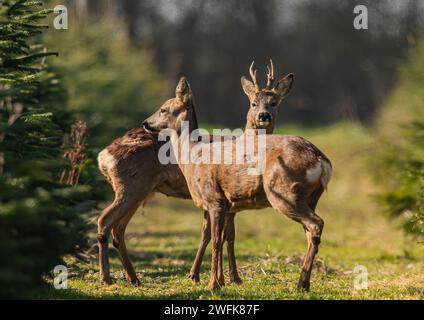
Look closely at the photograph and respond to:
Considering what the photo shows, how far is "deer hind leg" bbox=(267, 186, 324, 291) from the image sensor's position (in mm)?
8617

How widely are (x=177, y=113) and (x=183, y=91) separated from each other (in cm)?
30

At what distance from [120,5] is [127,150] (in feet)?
132

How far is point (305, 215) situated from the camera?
868 centimetres

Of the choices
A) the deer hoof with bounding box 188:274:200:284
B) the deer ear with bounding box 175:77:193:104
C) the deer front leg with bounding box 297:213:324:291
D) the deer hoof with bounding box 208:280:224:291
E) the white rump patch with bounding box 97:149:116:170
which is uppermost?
the deer ear with bounding box 175:77:193:104

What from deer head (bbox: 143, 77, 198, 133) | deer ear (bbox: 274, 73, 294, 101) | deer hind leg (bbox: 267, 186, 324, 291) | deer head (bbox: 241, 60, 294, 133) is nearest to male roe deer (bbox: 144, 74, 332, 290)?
deer hind leg (bbox: 267, 186, 324, 291)

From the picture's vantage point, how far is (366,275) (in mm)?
11719

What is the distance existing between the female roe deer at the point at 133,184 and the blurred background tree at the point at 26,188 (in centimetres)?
57

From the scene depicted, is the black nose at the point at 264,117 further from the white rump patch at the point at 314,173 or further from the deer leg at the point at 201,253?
the white rump patch at the point at 314,173

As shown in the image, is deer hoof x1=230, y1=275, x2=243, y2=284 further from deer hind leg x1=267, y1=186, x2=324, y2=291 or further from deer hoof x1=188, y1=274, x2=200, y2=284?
deer hind leg x1=267, y1=186, x2=324, y2=291

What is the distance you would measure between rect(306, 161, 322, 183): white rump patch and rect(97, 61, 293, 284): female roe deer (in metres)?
1.74

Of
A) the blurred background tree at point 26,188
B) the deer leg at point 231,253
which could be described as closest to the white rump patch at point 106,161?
the blurred background tree at point 26,188
